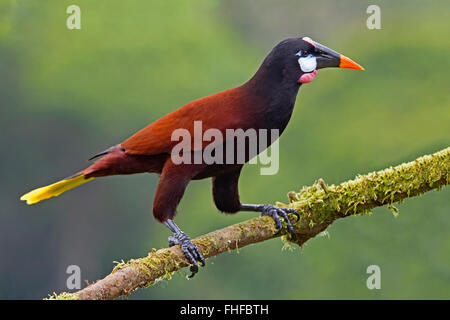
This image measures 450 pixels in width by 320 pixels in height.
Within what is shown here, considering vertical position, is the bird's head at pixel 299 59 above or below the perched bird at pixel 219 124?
above

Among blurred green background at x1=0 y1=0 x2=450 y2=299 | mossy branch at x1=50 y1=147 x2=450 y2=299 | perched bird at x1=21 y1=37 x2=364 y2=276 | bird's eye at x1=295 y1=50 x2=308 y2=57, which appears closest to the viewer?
mossy branch at x1=50 y1=147 x2=450 y2=299

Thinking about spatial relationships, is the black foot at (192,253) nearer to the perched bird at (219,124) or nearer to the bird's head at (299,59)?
the perched bird at (219,124)

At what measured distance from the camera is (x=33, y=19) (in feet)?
19.3

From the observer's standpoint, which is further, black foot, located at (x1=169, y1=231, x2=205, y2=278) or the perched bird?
the perched bird

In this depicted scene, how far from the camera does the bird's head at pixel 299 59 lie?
2629 mm

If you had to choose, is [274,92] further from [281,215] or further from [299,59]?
[281,215]

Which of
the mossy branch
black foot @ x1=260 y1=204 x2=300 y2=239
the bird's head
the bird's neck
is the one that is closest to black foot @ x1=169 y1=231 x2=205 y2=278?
the mossy branch

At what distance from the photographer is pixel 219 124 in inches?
101

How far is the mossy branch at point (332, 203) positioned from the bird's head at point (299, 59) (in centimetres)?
46

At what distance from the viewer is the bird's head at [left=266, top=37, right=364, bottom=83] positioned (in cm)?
263

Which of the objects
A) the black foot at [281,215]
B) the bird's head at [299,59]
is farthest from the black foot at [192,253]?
the bird's head at [299,59]

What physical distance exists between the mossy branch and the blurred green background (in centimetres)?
217

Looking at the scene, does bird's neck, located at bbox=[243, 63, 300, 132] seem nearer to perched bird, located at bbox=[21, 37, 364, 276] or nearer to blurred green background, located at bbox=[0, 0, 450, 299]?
perched bird, located at bbox=[21, 37, 364, 276]
